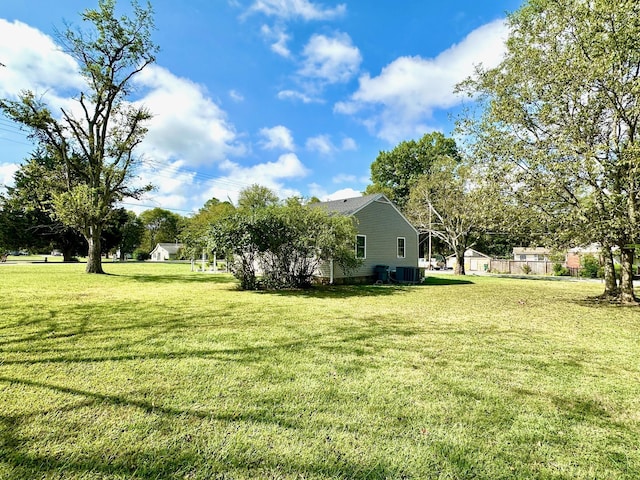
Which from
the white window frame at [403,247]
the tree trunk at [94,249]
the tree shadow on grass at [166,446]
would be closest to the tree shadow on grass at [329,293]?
the white window frame at [403,247]

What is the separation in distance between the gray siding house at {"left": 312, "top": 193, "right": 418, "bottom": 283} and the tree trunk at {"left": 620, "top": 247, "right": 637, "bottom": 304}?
8.64 m

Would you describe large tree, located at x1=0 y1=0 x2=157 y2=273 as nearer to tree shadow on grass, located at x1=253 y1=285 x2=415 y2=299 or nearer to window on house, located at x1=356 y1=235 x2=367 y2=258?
tree shadow on grass, located at x1=253 y1=285 x2=415 y2=299

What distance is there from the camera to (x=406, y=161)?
41.9 meters

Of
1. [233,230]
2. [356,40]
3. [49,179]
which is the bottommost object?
[233,230]

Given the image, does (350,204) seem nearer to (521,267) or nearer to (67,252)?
(521,267)

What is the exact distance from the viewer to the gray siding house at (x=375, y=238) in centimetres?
1502

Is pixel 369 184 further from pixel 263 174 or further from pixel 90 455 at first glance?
pixel 90 455

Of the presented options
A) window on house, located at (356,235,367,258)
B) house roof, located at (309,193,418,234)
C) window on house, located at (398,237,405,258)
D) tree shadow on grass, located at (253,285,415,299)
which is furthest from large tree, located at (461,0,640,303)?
window on house, located at (398,237,405,258)

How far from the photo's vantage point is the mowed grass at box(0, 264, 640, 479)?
2.13 metres

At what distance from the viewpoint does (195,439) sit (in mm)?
2346

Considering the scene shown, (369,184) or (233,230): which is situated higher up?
(369,184)

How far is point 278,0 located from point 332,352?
11111 millimetres

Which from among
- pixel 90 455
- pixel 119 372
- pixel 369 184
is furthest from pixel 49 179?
pixel 369 184

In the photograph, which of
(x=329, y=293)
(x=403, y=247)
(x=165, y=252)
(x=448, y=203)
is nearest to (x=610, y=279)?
(x=403, y=247)
